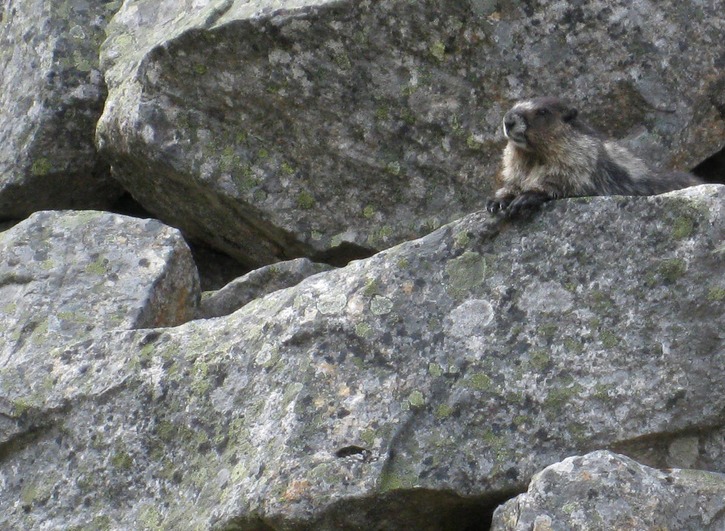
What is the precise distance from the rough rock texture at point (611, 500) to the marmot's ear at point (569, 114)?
2.51m

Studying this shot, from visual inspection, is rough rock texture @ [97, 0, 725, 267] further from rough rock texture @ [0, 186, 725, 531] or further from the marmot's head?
rough rock texture @ [0, 186, 725, 531]

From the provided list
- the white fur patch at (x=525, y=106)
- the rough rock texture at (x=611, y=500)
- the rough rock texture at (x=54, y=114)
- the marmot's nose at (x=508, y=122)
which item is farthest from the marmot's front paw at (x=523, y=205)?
the rough rock texture at (x=54, y=114)

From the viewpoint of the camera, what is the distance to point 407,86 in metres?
6.65

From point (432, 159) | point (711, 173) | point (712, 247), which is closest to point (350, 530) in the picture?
point (712, 247)

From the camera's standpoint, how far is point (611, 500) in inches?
156

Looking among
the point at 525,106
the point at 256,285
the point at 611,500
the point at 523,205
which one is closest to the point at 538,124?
the point at 525,106

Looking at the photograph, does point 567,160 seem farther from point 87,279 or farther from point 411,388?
point 87,279

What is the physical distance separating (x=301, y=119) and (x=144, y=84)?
3.31ft

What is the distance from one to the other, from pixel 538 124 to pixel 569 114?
20 centimetres

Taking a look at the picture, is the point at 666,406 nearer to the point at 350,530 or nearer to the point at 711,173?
the point at 350,530

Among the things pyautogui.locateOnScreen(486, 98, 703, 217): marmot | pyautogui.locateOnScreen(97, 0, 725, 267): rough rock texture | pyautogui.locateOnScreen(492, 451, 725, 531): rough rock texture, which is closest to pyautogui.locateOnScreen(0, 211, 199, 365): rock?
pyautogui.locateOnScreen(97, 0, 725, 267): rough rock texture

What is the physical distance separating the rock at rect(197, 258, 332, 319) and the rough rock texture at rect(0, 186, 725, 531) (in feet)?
3.17

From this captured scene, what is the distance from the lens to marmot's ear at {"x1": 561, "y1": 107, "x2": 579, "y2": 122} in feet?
20.1

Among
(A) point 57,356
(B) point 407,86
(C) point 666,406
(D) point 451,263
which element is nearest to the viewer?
(C) point 666,406
